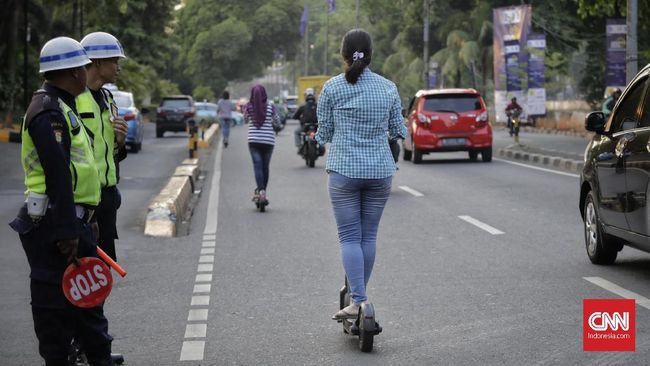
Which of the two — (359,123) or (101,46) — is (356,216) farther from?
(101,46)

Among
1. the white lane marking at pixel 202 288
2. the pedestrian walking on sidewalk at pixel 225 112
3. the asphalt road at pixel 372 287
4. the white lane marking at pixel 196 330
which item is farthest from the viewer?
the pedestrian walking on sidewalk at pixel 225 112

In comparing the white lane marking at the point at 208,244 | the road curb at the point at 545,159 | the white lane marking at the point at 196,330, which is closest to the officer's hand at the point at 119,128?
the white lane marking at the point at 196,330

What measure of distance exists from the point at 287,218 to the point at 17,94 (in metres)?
27.0

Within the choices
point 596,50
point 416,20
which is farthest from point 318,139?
point 416,20

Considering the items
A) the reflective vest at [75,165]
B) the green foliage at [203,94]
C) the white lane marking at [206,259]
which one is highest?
the reflective vest at [75,165]

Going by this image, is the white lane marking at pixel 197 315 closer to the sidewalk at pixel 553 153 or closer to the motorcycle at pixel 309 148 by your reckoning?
the sidewalk at pixel 553 153

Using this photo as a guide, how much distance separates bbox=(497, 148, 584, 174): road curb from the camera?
86.2 ft

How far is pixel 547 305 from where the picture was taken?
859cm

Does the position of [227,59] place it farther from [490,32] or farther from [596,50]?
[596,50]

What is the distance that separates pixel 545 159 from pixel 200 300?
2073 cm

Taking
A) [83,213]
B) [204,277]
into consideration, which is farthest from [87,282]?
[204,277]

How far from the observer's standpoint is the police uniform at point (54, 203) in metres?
5.58

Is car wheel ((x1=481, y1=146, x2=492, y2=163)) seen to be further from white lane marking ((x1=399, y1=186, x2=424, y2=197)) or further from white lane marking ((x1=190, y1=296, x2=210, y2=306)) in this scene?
white lane marking ((x1=190, y1=296, x2=210, y2=306))

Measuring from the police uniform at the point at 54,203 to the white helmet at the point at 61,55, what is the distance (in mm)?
109
